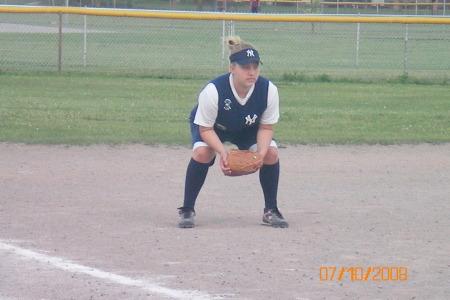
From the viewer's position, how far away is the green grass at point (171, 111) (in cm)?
1025

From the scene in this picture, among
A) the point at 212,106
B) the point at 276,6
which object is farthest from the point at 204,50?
the point at 276,6

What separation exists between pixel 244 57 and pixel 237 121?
1.53 ft

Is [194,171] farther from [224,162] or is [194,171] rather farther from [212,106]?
[212,106]

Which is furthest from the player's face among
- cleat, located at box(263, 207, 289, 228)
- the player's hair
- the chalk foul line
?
the chalk foul line

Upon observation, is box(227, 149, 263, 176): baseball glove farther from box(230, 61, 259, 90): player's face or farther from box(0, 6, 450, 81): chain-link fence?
box(0, 6, 450, 81): chain-link fence

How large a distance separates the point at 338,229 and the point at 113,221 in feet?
5.35

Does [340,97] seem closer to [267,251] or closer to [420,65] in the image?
[420,65]

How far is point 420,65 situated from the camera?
19.7m

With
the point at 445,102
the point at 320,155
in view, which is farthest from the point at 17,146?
the point at 445,102

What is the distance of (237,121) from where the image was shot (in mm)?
6043

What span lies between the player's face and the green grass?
13.4 feet
